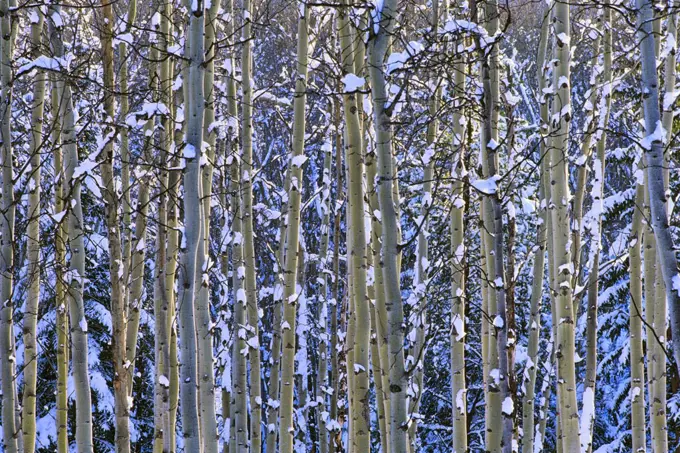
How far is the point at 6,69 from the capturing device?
453 centimetres

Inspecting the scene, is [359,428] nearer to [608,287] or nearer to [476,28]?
[476,28]

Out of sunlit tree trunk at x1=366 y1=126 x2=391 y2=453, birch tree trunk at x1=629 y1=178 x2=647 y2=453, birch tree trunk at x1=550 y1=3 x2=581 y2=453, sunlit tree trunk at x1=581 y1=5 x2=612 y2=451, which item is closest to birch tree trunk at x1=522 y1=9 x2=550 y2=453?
sunlit tree trunk at x1=581 y1=5 x2=612 y2=451

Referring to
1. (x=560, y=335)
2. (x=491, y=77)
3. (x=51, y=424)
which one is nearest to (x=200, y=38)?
(x=491, y=77)

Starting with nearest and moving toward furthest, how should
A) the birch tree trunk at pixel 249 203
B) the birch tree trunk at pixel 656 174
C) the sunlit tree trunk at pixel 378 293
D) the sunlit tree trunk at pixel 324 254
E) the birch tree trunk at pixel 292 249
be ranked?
1. the birch tree trunk at pixel 656 174
2. the sunlit tree trunk at pixel 378 293
3. the birch tree trunk at pixel 292 249
4. the birch tree trunk at pixel 249 203
5. the sunlit tree trunk at pixel 324 254

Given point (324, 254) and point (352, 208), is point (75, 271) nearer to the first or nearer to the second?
point (352, 208)

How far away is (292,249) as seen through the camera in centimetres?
575

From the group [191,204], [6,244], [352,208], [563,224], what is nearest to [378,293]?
[352,208]

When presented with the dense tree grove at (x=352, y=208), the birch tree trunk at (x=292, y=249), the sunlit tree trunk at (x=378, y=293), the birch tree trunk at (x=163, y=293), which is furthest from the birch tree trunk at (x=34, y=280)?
the sunlit tree trunk at (x=378, y=293)

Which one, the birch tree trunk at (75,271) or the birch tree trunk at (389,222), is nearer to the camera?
the birch tree trunk at (389,222)

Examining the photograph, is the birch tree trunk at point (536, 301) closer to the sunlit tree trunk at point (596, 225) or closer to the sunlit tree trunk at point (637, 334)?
the sunlit tree trunk at point (596, 225)

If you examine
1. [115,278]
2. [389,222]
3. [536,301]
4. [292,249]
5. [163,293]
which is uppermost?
[292,249]

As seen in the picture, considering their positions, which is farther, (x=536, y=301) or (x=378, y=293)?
(x=536, y=301)

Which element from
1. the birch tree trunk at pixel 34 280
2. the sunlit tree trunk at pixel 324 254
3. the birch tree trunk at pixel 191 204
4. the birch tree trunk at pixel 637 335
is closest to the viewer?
the birch tree trunk at pixel 191 204

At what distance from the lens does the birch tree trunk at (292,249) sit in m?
5.76
